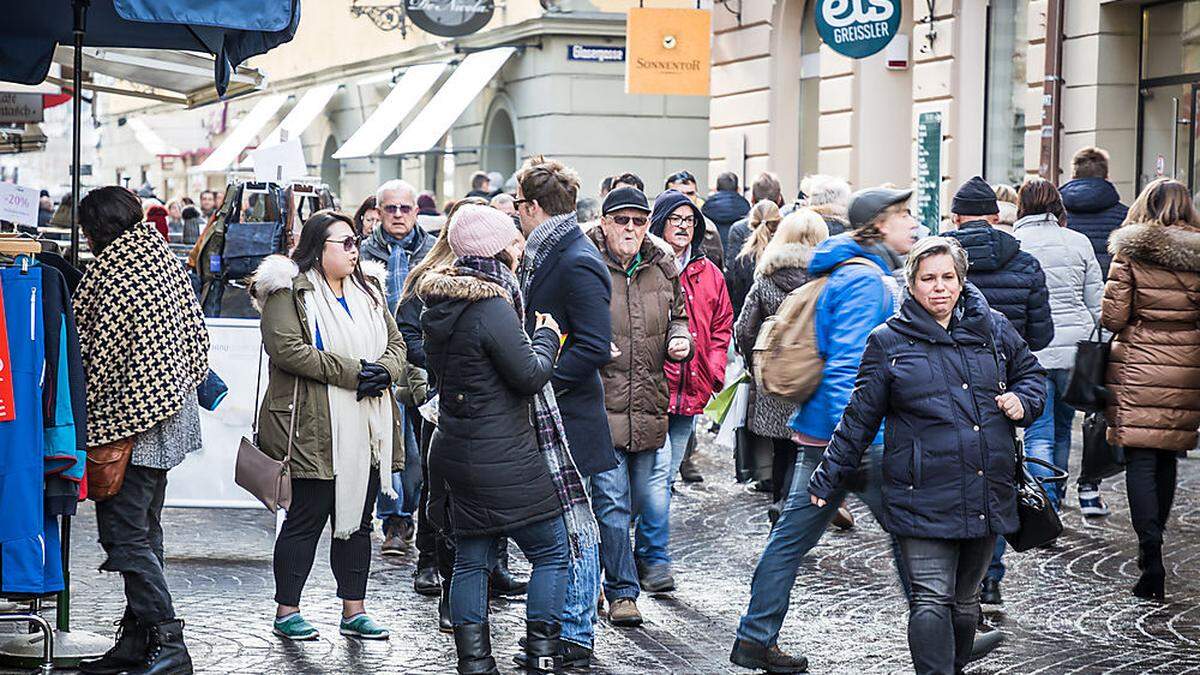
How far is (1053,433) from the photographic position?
1020 cm

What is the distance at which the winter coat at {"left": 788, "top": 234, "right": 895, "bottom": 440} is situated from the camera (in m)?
7.04

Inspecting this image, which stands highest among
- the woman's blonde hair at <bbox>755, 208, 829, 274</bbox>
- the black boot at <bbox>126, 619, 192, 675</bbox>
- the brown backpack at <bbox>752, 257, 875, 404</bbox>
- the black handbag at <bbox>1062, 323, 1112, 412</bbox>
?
the woman's blonde hair at <bbox>755, 208, 829, 274</bbox>

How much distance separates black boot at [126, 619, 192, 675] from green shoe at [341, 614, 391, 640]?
870 millimetres

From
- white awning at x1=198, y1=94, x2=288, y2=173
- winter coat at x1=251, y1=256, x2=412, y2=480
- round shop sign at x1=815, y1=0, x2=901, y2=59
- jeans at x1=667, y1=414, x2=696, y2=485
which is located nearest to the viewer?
winter coat at x1=251, y1=256, x2=412, y2=480

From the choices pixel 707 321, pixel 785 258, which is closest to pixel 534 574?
pixel 707 321

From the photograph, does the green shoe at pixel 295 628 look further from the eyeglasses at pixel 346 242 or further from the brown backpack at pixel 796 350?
the brown backpack at pixel 796 350

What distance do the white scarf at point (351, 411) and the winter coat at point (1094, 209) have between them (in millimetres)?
5487

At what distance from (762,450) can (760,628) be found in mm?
4224

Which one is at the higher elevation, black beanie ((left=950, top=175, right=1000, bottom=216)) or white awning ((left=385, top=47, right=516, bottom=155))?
white awning ((left=385, top=47, right=516, bottom=155))

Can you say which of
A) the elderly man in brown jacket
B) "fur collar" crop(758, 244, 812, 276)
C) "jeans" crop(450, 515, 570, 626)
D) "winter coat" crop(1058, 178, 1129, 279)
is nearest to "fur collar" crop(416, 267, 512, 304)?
"jeans" crop(450, 515, 570, 626)

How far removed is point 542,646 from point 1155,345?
147 inches

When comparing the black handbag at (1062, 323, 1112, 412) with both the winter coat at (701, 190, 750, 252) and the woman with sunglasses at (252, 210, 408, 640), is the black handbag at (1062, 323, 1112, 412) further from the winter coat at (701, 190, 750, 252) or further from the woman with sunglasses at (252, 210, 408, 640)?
the winter coat at (701, 190, 750, 252)

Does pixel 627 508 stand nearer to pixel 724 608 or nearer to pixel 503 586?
pixel 724 608

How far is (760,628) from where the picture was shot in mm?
7270
